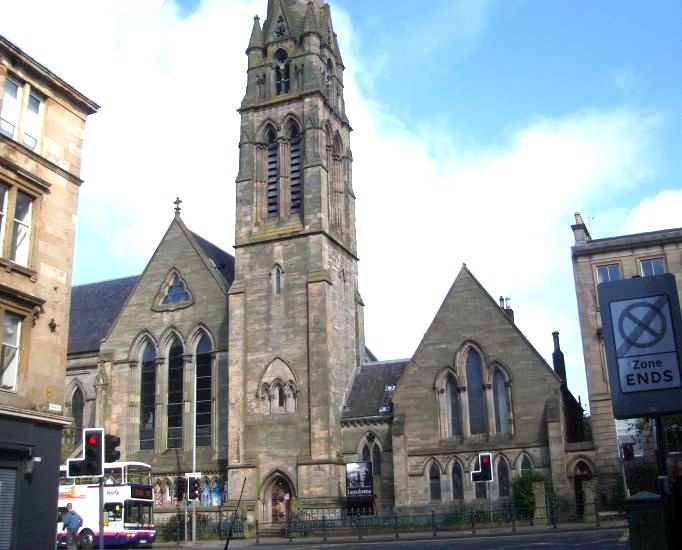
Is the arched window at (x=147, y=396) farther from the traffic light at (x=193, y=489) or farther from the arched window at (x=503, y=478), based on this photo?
the arched window at (x=503, y=478)

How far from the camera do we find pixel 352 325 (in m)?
49.5

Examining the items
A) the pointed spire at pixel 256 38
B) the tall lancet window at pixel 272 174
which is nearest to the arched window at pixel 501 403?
the tall lancet window at pixel 272 174

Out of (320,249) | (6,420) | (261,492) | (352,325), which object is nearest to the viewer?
(6,420)

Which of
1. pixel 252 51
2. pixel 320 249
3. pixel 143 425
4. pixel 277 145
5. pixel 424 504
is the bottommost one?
pixel 424 504

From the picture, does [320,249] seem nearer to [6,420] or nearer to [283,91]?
[283,91]

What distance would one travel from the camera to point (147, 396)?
160 feet

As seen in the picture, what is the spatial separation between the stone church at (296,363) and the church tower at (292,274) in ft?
0.30

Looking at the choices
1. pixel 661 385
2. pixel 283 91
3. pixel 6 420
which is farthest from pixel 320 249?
pixel 661 385

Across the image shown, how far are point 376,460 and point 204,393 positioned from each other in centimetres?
1080

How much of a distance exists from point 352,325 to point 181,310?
10.2 meters

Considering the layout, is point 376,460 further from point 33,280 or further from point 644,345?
point 644,345

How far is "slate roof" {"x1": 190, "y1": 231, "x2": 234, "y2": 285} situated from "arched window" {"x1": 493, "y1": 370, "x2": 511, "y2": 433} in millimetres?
17709

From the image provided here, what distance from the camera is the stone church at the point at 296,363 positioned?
138 feet

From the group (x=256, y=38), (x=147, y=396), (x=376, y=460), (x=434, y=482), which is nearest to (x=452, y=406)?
(x=434, y=482)
